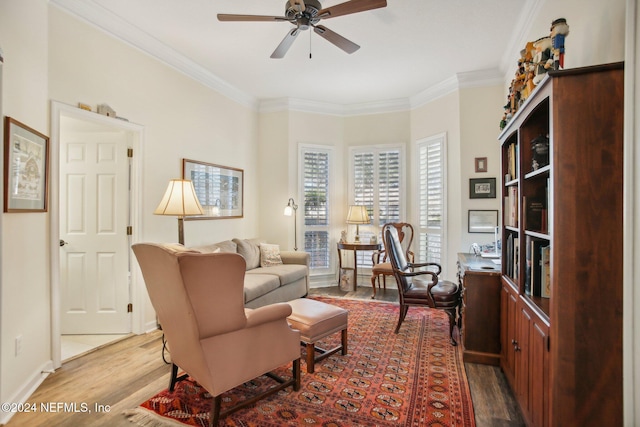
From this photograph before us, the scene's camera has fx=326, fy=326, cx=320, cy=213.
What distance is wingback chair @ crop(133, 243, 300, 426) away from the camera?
176cm

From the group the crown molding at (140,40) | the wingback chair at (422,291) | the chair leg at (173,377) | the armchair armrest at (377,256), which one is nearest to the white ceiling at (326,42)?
the crown molding at (140,40)

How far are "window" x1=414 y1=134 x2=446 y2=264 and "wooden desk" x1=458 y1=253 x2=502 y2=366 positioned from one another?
7.06 ft

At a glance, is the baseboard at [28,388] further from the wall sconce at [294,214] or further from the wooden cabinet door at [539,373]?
the wall sconce at [294,214]

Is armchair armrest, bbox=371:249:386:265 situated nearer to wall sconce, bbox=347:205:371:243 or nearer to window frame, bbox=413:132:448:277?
wall sconce, bbox=347:205:371:243

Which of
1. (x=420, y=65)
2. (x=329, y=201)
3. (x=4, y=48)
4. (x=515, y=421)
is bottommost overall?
(x=515, y=421)

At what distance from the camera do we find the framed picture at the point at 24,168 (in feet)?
6.79

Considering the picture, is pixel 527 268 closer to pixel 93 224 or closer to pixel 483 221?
pixel 483 221

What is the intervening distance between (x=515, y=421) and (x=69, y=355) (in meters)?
3.55

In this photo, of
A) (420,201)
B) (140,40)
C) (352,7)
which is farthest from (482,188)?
(140,40)

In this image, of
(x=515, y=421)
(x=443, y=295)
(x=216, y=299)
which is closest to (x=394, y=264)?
(x=443, y=295)

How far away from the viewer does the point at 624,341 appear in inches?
51.4

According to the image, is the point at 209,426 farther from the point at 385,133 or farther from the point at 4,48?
the point at 385,133

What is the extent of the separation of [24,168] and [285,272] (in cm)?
287

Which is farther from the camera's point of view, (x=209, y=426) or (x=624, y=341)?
(x=209, y=426)
